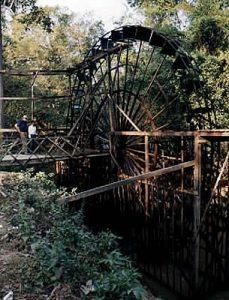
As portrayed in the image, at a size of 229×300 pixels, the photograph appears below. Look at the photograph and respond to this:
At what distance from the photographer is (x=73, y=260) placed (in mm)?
3744

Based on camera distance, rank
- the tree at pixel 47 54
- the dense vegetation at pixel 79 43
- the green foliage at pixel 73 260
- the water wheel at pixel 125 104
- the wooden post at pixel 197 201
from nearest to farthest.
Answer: the green foliage at pixel 73 260
the wooden post at pixel 197 201
the water wheel at pixel 125 104
the dense vegetation at pixel 79 43
the tree at pixel 47 54

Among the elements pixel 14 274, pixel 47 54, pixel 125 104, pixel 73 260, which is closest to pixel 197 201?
pixel 73 260

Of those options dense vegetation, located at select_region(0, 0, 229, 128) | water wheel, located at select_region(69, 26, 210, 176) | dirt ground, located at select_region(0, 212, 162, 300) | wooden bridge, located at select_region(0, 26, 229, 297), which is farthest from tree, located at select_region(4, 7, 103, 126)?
dirt ground, located at select_region(0, 212, 162, 300)

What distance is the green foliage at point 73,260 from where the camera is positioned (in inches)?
130

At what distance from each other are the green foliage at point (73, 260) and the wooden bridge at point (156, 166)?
64.5 inches

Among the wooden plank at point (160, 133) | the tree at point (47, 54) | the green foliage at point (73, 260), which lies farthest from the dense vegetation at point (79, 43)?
the green foliage at point (73, 260)

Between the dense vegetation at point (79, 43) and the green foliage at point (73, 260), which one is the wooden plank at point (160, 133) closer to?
the dense vegetation at point (79, 43)

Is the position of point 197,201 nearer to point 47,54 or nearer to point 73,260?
point 73,260

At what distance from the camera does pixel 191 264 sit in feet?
26.7

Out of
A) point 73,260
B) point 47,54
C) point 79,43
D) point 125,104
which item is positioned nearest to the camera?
point 73,260

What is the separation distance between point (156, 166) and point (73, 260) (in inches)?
263

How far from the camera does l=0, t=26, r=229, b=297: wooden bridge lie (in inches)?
318

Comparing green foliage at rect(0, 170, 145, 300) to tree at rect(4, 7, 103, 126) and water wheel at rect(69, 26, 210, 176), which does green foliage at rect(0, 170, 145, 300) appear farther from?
tree at rect(4, 7, 103, 126)

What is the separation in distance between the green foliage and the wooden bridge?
1639mm
